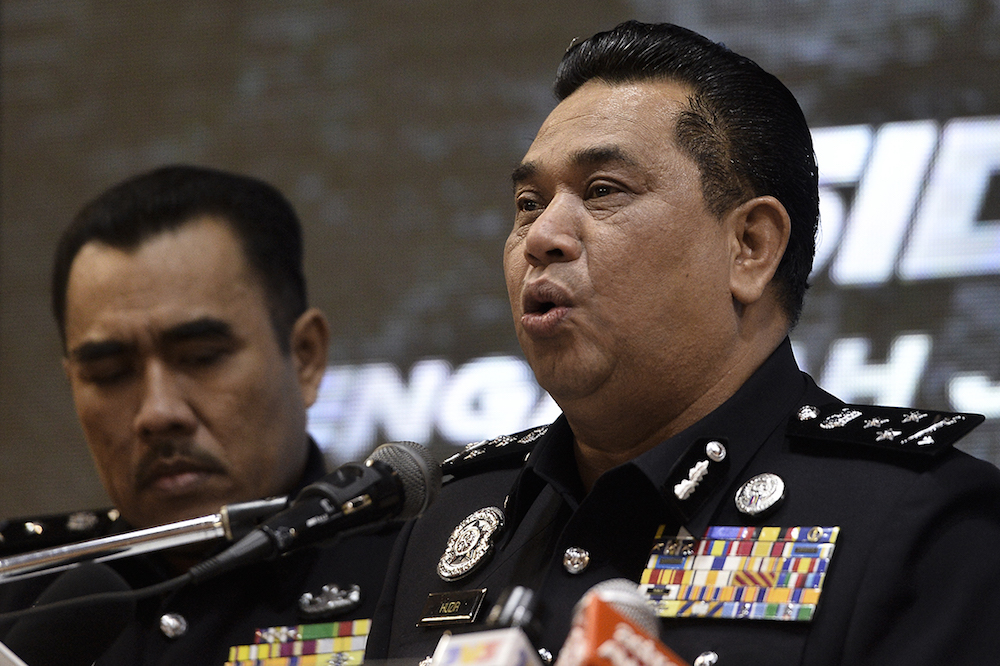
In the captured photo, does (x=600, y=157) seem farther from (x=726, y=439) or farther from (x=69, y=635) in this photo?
(x=69, y=635)

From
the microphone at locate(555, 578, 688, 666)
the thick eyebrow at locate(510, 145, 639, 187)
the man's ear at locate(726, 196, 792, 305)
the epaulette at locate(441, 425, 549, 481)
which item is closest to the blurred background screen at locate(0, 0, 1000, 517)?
the epaulette at locate(441, 425, 549, 481)

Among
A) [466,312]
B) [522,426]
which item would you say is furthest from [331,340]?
[522,426]

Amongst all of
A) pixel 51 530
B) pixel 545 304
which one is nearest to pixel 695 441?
pixel 545 304

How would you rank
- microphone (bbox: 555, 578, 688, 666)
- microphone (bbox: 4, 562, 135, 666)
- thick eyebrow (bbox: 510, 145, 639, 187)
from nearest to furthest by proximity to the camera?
microphone (bbox: 555, 578, 688, 666)
thick eyebrow (bbox: 510, 145, 639, 187)
microphone (bbox: 4, 562, 135, 666)

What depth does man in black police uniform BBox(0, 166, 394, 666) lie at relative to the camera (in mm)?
2184

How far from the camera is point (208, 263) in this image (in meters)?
2.47

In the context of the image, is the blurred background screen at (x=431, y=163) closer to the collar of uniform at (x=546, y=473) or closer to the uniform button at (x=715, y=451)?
the collar of uniform at (x=546, y=473)

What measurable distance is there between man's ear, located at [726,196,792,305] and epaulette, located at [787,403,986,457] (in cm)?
19

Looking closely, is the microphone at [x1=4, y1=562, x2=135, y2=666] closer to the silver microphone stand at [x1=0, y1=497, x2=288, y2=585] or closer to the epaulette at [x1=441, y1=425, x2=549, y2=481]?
the silver microphone stand at [x1=0, y1=497, x2=288, y2=585]

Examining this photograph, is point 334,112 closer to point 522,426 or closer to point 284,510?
point 522,426

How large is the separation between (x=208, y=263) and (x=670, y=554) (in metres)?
1.31

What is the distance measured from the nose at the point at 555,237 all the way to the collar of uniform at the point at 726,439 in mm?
289

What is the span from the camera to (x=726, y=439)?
1.60 meters

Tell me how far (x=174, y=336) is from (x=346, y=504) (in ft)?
3.64
